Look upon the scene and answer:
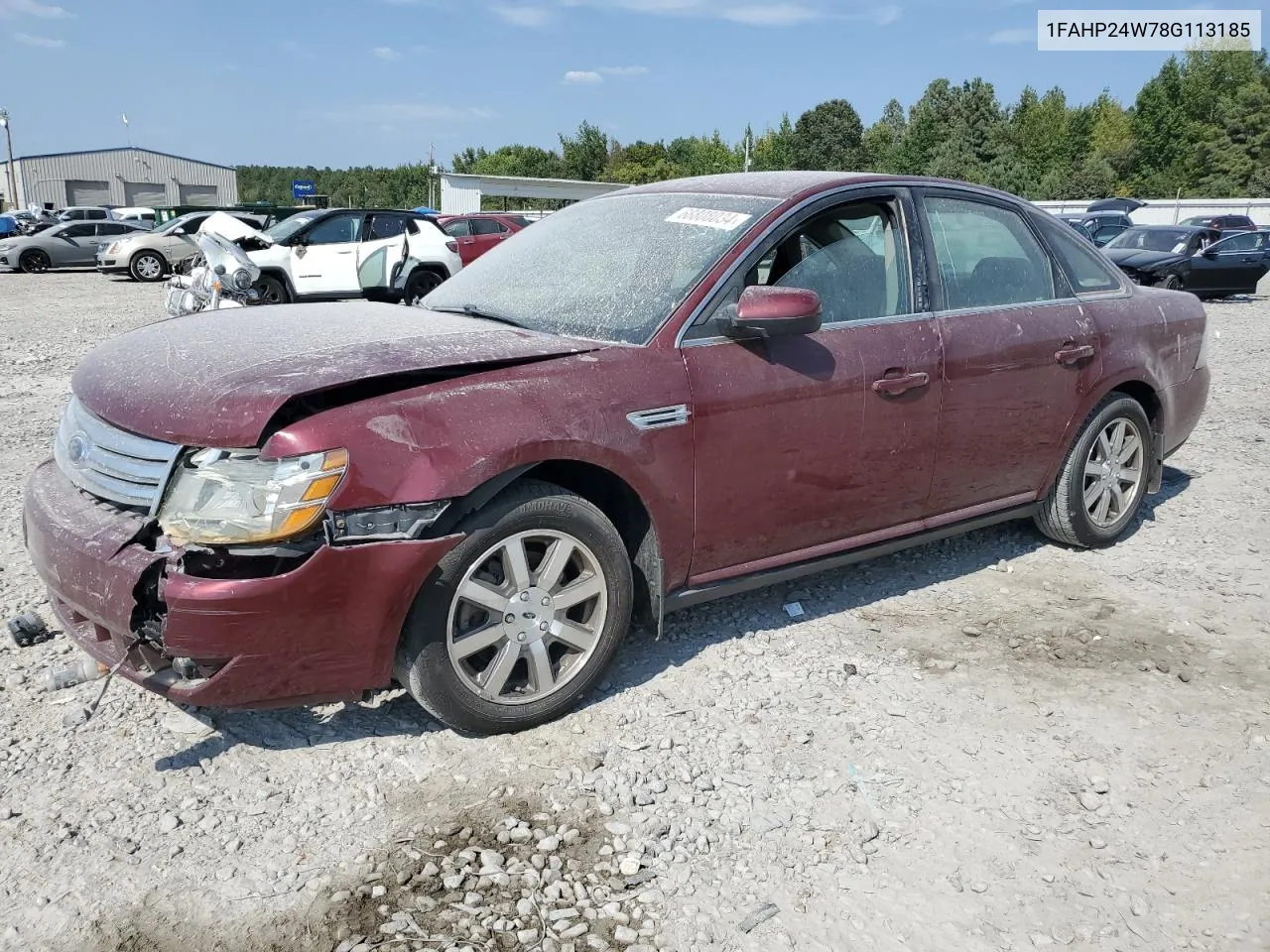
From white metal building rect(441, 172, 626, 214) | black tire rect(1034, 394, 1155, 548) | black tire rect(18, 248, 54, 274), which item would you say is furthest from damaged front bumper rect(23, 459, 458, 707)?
white metal building rect(441, 172, 626, 214)

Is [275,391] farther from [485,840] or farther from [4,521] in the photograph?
[4,521]

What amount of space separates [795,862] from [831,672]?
1.13 m

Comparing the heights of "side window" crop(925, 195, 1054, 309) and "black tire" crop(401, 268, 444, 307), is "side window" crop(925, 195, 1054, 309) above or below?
above

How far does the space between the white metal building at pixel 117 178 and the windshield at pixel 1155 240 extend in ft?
230

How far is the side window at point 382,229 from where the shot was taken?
51.9ft

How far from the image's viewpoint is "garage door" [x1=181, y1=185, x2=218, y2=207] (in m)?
78.4

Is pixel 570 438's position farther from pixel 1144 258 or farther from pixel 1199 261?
pixel 1199 261

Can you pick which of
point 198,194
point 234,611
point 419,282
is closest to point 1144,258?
point 419,282

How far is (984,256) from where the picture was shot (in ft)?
14.3

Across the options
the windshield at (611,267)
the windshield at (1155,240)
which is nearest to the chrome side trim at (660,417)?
the windshield at (611,267)

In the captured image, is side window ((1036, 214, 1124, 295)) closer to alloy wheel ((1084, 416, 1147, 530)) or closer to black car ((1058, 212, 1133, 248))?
alloy wheel ((1084, 416, 1147, 530))

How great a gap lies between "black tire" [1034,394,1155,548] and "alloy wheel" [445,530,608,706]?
8.53ft

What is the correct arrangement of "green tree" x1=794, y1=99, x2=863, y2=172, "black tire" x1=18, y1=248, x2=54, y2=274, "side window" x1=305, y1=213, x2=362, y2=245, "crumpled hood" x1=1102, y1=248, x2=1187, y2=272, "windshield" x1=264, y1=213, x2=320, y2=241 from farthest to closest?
"green tree" x1=794, y1=99, x2=863, y2=172 < "black tire" x1=18, y1=248, x2=54, y2=274 < "crumpled hood" x1=1102, y1=248, x2=1187, y2=272 < "side window" x1=305, y1=213, x2=362, y2=245 < "windshield" x1=264, y1=213, x2=320, y2=241

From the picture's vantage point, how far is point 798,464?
11.9 ft
